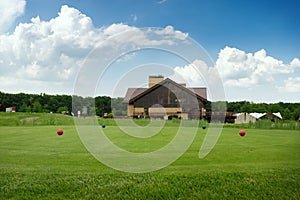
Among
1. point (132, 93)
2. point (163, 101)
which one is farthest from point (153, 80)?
point (163, 101)

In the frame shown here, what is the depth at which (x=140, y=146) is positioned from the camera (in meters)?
8.87

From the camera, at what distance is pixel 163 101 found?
33.8 meters

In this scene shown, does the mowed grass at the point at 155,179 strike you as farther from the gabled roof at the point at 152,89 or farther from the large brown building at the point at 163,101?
the gabled roof at the point at 152,89

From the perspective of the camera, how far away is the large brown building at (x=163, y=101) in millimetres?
32531

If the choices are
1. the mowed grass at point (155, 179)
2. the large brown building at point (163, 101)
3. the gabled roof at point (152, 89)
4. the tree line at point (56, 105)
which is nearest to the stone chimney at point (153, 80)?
the large brown building at point (163, 101)

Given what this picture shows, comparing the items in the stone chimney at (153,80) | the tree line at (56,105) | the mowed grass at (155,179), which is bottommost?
the mowed grass at (155,179)

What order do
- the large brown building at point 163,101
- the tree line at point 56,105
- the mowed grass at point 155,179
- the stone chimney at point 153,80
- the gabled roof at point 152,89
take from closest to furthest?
the mowed grass at point 155,179 < the large brown building at point 163,101 < the gabled roof at point 152,89 < the stone chimney at point 153,80 < the tree line at point 56,105

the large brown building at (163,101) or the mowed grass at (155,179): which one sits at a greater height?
the large brown building at (163,101)

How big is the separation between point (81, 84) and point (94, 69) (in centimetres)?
56

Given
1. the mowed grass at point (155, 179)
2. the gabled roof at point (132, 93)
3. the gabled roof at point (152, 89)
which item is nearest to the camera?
the mowed grass at point (155, 179)

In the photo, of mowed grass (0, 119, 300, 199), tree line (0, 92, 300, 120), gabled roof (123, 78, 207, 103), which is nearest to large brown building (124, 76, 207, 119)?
gabled roof (123, 78, 207, 103)

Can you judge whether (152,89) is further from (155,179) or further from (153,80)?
(155,179)

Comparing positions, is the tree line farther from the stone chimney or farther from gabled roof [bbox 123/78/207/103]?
the stone chimney

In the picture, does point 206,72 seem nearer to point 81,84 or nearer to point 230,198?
point 81,84
